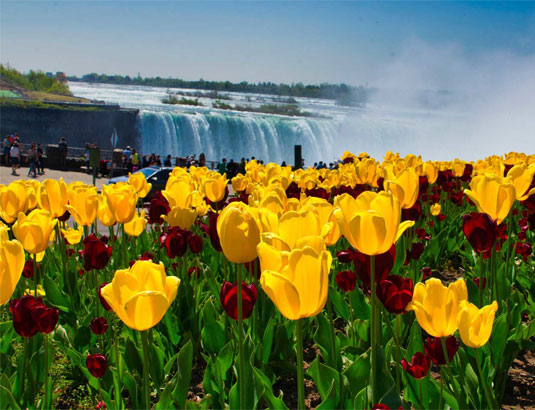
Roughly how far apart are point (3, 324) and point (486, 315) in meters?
2.30

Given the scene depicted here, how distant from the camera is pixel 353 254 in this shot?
1.89 metres

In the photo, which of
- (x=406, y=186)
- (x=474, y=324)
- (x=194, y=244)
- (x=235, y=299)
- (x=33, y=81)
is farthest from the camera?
(x=33, y=81)

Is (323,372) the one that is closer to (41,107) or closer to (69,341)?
(69,341)

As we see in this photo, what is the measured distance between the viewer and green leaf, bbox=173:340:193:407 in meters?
2.10

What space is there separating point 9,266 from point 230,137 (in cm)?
4033

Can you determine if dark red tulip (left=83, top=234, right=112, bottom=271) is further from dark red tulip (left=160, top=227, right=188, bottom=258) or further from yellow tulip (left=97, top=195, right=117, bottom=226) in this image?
yellow tulip (left=97, top=195, right=117, bottom=226)

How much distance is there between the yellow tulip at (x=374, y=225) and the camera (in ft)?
5.57

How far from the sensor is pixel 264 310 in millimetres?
2979

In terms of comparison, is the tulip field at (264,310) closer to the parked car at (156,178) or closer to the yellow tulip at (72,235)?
the yellow tulip at (72,235)

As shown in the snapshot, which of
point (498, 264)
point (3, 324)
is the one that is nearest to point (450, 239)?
point (498, 264)

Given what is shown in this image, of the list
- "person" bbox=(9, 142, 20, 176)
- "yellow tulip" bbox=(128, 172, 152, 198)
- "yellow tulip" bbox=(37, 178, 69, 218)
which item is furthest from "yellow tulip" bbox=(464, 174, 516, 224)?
"person" bbox=(9, 142, 20, 176)

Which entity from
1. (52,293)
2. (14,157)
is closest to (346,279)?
(52,293)

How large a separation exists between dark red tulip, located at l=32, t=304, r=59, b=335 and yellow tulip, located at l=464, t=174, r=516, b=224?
175 cm

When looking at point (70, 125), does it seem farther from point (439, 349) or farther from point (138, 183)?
point (439, 349)
